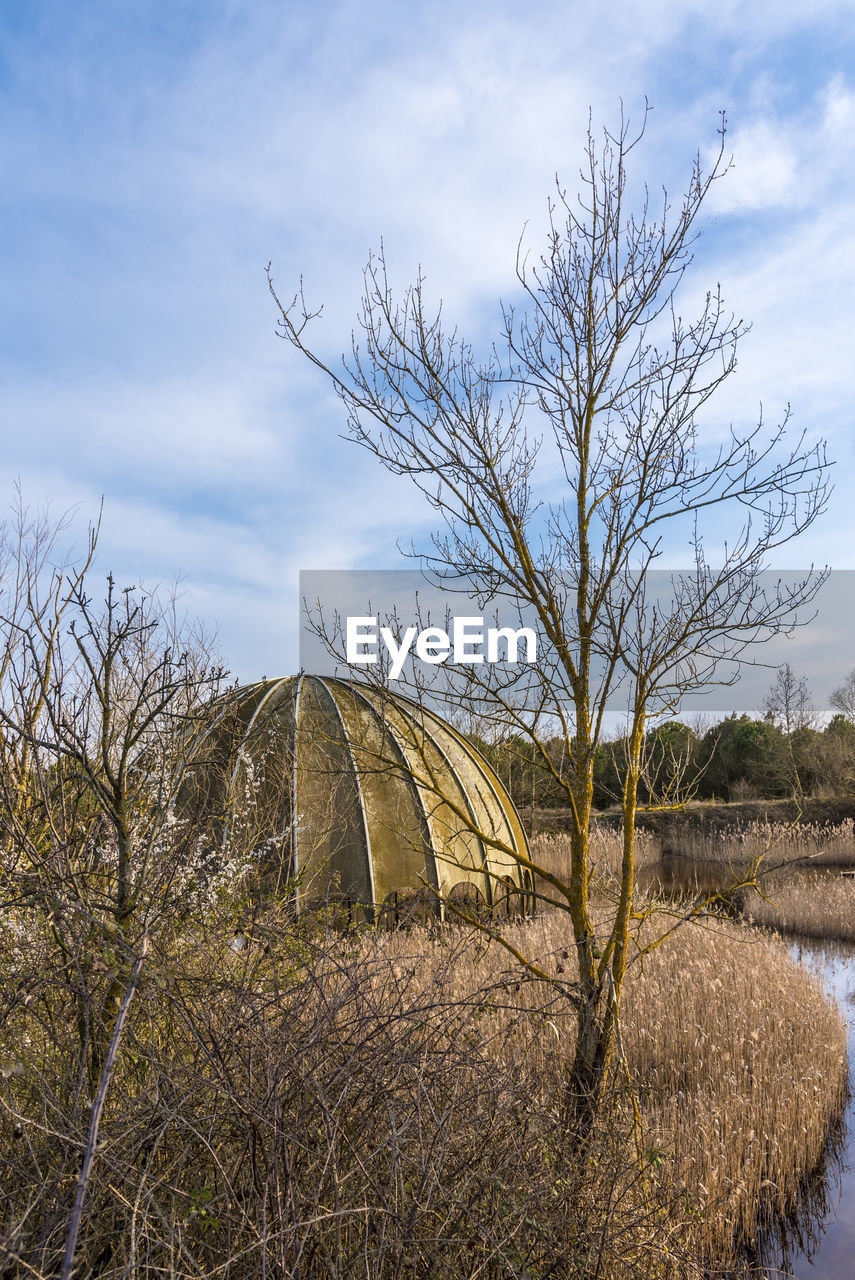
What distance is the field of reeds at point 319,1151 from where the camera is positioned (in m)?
2.67

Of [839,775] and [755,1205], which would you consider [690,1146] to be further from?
[839,775]

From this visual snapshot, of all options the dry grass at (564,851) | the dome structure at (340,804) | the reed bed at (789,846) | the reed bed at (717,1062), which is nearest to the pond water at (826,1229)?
the reed bed at (717,1062)

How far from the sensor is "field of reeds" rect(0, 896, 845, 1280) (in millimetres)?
2674

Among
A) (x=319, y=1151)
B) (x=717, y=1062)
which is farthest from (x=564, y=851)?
(x=319, y=1151)

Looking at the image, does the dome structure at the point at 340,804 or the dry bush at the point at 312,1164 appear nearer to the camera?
the dry bush at the point at 312,1164

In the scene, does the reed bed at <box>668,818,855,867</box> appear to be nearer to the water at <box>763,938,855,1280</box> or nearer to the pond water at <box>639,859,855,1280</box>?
the pond water at <box>639,859,855,1280</box>

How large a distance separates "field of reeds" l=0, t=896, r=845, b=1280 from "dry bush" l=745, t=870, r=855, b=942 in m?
10.3

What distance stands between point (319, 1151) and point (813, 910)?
15.2m

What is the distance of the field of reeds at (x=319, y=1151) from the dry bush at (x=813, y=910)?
1031 cm

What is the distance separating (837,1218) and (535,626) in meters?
5.03

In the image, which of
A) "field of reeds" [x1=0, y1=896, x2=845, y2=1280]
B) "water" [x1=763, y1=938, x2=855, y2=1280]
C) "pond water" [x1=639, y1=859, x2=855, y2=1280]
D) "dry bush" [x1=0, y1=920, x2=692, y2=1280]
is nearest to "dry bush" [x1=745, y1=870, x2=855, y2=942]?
"pond water" [x1=639, y1=859, x2=855, y2=1280]

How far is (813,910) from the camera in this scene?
51.4 feet

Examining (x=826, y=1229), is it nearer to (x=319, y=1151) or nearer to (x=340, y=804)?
(x=319, y=1151)

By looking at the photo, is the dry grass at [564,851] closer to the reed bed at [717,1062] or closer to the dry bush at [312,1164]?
the reed bed at [717,1062]
